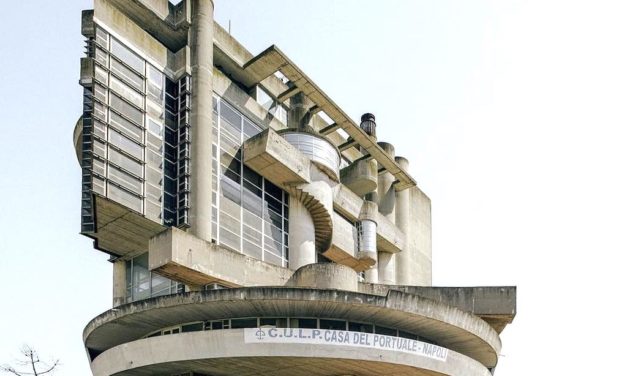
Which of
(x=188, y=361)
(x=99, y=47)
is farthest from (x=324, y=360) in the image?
(x=99, y=47)

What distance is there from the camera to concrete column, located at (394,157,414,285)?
63469 mm

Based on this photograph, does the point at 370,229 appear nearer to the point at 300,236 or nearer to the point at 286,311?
the point at 300,236

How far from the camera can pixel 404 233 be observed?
6450cm

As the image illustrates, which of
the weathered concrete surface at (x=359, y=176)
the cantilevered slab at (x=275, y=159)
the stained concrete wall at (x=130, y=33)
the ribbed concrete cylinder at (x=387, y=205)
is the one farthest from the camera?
the ribbed concrete cylinder at (x=387, y=205)

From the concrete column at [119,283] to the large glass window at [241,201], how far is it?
19.9 feet

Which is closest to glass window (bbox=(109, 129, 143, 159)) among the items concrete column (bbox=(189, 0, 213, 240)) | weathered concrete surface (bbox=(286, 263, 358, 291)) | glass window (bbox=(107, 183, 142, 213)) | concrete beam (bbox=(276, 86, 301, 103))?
glass window (bbox=(107, 183, 142, 213))

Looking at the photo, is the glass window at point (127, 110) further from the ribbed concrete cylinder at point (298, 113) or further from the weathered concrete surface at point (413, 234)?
the weathered concrete surface at point (413, 234)

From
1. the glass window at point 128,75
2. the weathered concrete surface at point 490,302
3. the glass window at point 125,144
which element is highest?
the glass window at point 128,75

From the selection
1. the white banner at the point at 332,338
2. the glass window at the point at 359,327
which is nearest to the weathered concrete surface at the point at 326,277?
the glass window at the point at 359,327

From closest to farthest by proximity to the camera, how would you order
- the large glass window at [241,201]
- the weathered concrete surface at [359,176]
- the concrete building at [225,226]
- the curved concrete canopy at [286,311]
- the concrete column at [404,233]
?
the curved concrete canopy at [286,311] < the concrete building at [225,226] < the large glass window at [241,201] < the weathered concrete surface at [359,176] < the concrete column at [404,233]

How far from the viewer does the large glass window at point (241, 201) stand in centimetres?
4497

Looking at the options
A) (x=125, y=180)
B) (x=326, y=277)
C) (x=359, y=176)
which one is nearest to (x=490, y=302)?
(x=326, y=277)

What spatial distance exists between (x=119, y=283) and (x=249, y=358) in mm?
12372

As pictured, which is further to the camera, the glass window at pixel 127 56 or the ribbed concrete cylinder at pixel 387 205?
the ribbed concrete cylinder at pixel 387 205
